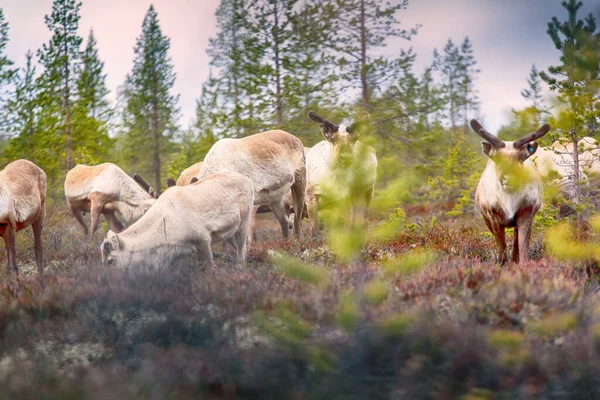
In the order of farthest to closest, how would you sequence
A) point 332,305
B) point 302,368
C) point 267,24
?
point 267,24 → point 332,305 → point 302,368

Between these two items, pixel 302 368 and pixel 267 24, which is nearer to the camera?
pixel 302 368

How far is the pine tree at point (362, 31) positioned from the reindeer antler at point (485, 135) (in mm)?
11941

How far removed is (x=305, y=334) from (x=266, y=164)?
24.0 feet

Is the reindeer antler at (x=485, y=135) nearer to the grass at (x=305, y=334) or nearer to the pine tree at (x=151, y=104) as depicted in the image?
the grass at (x=305, y=334)

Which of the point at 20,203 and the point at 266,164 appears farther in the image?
the point at 266,164

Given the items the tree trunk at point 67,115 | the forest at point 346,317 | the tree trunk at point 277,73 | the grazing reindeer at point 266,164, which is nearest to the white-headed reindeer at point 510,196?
the forest at point 346,317

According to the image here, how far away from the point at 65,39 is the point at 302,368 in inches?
999

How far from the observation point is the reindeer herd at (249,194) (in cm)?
541

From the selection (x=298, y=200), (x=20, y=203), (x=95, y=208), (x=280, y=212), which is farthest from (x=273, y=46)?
(x=20, y=203)

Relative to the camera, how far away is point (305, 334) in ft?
12.0

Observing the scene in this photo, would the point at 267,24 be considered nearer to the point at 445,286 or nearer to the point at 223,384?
the point at 445,286

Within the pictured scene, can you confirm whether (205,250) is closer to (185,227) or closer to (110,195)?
(185,227)

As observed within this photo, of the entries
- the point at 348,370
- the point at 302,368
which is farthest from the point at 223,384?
the point at 348,370

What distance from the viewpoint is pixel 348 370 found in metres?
3.43
